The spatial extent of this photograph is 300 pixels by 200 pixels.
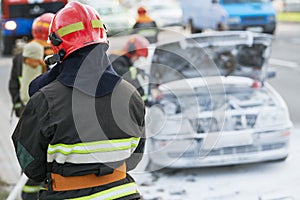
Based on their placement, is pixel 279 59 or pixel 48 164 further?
pixel 279 59

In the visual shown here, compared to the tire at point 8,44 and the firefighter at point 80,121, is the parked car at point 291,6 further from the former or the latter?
the firefighter at point 80,121

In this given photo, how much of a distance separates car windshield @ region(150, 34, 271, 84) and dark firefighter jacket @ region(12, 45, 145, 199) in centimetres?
443

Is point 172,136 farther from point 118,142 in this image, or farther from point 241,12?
point 241,12

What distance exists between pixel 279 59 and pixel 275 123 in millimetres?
10476

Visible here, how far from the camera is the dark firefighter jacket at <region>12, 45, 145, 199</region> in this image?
9.69ft

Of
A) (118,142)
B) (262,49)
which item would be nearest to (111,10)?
(262,49)

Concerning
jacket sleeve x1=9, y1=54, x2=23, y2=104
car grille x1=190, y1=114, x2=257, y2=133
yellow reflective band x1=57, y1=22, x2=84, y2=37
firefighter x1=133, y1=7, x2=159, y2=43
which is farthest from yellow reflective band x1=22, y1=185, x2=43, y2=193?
firefighter x1=133, y1=7, x2=159, y2=43

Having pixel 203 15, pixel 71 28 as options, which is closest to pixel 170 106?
pixel 71 28

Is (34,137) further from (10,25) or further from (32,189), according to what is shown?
(10,25)

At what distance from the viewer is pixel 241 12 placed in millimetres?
20031

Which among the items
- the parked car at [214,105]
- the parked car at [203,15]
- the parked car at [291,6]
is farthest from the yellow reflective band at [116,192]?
the parked car at [291,6]

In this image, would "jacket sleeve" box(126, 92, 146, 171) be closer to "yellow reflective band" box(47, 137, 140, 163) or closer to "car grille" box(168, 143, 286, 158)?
"yellow reflective band" box(47, 137, 140, 163)

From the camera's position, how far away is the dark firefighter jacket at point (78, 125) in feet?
9.69

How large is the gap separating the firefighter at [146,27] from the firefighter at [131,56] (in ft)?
4.06
